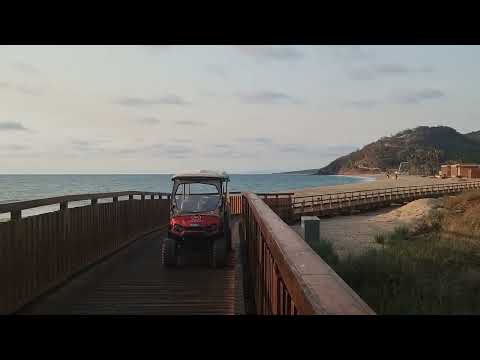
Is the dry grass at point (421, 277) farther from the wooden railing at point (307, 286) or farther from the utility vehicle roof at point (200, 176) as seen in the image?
the wooden railing at point (307, 286)

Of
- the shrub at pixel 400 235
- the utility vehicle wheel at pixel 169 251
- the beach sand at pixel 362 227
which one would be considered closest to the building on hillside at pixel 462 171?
the beach sand at pixel 362 227

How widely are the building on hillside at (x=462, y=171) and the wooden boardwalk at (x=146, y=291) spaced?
123601 millimetres

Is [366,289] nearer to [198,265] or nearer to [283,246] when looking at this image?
[198,265]

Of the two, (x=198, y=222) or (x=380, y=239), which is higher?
(x=198, y=222)

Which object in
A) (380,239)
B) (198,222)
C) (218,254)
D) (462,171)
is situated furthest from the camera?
(462,171)

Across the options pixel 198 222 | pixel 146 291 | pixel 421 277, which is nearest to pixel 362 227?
pixel 421 277

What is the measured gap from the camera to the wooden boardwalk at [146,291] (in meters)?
5.81

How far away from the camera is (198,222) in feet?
28.0

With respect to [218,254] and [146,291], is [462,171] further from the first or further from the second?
Result: [146,291]

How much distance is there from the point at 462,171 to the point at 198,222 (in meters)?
128

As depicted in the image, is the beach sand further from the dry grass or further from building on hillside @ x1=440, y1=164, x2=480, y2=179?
building on hillside @ x1=440, y1=164, x2=480, y2=179

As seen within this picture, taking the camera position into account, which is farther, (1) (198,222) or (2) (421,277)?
(2) (421,277)
